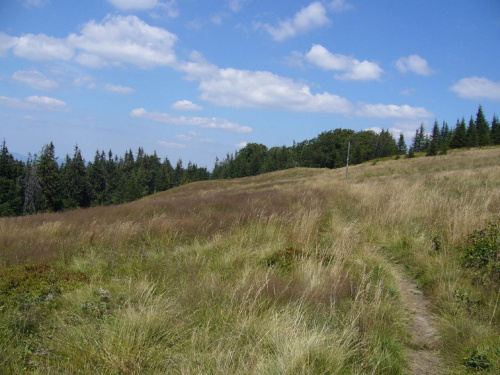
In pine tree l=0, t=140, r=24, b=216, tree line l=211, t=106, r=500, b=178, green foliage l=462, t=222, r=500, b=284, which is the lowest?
pine tree l=0, t=140, r=24, b=216

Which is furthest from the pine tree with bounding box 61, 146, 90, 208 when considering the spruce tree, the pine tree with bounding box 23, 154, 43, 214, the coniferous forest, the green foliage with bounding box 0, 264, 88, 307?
the spruce tree

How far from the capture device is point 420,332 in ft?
9.20

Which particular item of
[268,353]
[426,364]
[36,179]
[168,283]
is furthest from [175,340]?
[36,179]

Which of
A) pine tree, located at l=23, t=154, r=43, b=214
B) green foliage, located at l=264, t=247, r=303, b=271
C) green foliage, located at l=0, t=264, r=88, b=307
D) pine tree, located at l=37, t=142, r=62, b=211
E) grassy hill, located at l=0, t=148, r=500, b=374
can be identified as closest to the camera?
grassy hill, located at l=0, t=148, r=500, b=374

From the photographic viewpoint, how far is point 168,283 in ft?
11.4

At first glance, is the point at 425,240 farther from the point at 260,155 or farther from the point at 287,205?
the point at 260,155

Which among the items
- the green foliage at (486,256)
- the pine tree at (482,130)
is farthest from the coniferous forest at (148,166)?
the green foliage at (486,256)

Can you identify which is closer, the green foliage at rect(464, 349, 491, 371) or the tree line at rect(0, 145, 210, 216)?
the green foliage at rect(464, 349, 491, 371)

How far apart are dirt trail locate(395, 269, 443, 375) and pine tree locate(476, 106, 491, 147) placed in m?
71.8

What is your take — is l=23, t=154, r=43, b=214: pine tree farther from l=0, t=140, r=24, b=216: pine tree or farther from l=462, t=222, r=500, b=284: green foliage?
l=462, t=222, r=500, b=284: green foliage

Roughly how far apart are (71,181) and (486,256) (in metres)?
88.9

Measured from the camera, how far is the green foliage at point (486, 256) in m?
3.43

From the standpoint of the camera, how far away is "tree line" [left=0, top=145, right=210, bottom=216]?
5353 cm

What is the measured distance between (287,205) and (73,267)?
18.1 ft
